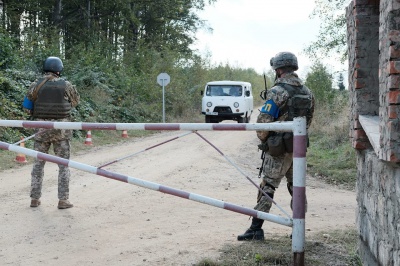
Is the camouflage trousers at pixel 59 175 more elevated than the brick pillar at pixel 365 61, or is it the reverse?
the brick pillar at pixel 365 61

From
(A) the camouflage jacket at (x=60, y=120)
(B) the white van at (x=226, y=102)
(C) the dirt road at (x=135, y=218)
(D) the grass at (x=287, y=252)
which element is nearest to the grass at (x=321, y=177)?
(D) the grass at (x=287, y=252)

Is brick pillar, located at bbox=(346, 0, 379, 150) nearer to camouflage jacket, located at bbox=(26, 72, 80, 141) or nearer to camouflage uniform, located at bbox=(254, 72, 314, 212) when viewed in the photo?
camouflage uniform, located at bbox=(254, 72, 314, 212)

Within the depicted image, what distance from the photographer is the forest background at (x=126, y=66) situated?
48.8 ft

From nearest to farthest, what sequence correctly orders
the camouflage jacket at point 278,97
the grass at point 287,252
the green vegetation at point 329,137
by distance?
the grass at point 287,252, the camouflage jacket at point 278,97, the green vegetation at point 329,137

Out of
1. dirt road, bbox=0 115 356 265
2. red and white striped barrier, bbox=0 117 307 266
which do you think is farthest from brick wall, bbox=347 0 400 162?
dirt road, bbox=0 115 356 265

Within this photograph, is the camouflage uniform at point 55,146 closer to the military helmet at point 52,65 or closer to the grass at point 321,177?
the military helmet at point 52,65

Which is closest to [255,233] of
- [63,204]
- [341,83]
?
[63,204]

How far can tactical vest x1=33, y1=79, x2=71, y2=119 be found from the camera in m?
6.96

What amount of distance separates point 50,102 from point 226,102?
55.0ft

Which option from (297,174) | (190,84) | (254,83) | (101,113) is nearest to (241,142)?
(101,113)

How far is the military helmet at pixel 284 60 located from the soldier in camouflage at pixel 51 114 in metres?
2.92

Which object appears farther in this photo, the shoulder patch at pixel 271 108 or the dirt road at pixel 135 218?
the shoulder patch at pixel 271 108

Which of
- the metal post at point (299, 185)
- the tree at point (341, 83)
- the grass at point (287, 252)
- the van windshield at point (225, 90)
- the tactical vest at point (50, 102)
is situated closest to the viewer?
the metal post at point (299, 185)

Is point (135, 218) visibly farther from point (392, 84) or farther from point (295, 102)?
point (392, 84)
